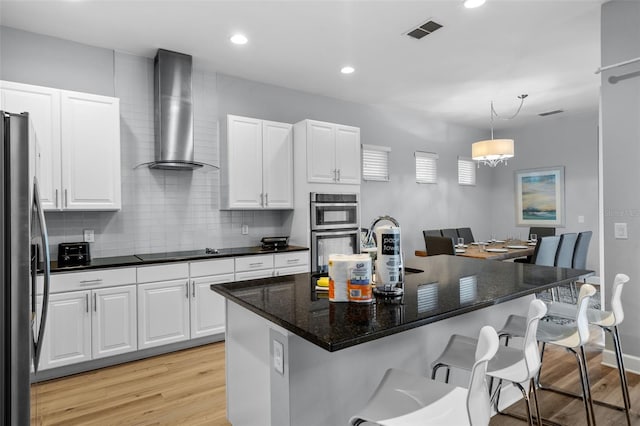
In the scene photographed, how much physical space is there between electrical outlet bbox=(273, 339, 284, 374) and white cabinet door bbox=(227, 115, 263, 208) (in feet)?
9.05

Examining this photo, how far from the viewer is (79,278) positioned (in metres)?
2.94

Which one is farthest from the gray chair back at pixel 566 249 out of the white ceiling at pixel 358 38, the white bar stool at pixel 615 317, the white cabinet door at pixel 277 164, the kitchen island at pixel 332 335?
the white cabinet door at pixel 277 164

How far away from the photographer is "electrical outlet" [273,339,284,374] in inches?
57.5

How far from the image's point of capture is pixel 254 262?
3814 mm

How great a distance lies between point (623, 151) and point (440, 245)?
2.01 meters

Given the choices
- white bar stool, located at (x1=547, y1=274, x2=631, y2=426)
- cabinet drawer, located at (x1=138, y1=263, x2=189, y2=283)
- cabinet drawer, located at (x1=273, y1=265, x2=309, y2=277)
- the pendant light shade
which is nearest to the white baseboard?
white bar stool, located at (x1=547, y1=274, x2=631, y2=426)

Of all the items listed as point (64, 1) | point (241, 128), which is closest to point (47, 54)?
point (64, 1)

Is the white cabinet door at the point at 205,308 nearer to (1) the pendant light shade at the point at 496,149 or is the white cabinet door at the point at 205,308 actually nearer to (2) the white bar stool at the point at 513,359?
Result: (2) the white bar stool at the point at 513,359

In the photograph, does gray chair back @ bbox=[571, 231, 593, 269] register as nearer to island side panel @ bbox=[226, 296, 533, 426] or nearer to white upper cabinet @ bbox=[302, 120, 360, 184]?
white upper cabinet @ bbox=[302, 120, 360, 184]

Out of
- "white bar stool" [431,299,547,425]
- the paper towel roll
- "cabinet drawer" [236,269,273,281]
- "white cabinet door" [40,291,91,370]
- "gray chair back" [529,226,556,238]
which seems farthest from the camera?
"gray chair back" [529,226,556,238]

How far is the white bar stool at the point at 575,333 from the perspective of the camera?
1.86 metres

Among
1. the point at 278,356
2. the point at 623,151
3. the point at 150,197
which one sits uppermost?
the point at 623,151

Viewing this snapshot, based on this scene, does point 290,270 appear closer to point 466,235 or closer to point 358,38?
point 358,38

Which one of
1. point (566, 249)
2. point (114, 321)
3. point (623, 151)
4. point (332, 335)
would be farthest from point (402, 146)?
point (332, 335)
